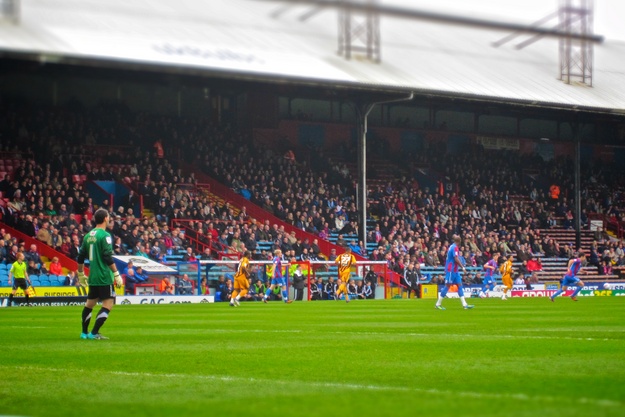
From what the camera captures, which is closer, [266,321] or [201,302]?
[266,321]

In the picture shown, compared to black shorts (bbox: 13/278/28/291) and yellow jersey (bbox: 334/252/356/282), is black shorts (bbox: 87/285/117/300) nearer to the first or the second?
black shorts (bbox: 13/278/28/291)

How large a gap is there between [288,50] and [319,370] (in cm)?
2574

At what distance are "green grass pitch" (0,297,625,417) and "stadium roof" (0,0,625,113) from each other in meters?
9.38

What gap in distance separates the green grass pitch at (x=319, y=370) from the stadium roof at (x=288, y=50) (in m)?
9.38

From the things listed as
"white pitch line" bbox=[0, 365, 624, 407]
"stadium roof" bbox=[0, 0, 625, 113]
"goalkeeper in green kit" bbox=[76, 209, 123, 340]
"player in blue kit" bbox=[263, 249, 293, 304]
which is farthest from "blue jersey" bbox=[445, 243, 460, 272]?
"white pitch line" bbox=[0, 365, 624, 407]

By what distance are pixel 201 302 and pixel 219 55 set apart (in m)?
11.5

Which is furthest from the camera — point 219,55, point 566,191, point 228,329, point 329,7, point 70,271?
point 566,191

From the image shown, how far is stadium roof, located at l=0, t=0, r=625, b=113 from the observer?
29.7 metres

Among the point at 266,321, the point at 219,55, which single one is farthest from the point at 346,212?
the point at 266,321

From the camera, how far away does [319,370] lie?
12031 millimetres

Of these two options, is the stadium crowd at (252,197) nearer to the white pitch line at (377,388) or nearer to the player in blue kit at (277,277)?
the player in blue kit at (277,277)

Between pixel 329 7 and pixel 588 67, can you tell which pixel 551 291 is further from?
pixel 329 7

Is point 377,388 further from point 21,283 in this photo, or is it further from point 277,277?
point 277,277

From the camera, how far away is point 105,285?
56.3 ft
